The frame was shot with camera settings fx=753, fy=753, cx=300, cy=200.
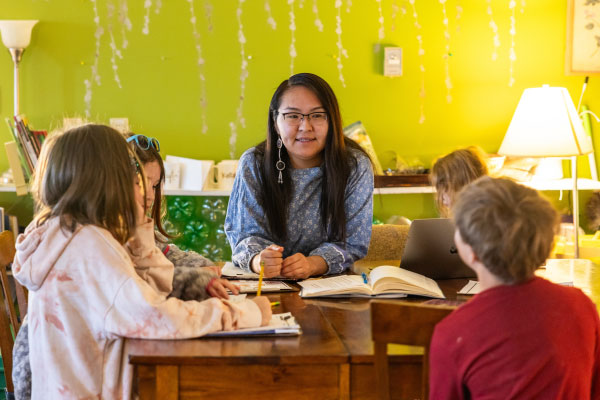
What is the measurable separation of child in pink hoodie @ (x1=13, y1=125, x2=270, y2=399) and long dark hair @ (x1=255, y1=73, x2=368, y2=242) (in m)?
0.86

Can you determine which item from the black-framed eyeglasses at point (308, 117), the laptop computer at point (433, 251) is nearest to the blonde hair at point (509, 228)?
the laptop computer at point (433, 251)

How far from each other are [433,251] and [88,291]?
99 centimetres

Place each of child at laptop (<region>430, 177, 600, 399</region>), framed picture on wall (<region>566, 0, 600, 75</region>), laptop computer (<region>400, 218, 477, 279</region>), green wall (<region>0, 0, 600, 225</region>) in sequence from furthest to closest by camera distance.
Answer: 1. framed picture on wall (<region>566, 0, 600, 75</region>)
2. green wall (<region>0, 0, 600, 225</region>)
3. laptop computer (<region>400, 218, 477, 279</region>)
4. child at laptop (<region>430, 177, 600, 399</region>)

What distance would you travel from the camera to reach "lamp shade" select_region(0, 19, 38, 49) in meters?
3.74

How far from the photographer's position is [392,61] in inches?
160

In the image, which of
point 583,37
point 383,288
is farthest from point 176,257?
point 583,37

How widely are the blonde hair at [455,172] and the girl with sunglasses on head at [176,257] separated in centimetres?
80

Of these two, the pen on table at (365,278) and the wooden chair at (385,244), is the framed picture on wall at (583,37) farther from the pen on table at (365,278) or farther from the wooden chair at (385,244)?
the pen on table at (365,278)

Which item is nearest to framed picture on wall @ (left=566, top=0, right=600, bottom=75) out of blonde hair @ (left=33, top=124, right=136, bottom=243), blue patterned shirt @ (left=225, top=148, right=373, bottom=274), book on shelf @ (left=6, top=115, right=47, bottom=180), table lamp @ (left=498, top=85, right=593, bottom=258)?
table lamp @ (left=498, top=85, right=593, bottom=258)

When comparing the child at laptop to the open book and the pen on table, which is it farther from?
the pen on table

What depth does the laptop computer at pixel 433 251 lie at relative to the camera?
205cm

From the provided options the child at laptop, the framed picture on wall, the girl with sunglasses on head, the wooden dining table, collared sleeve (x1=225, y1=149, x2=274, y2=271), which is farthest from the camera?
the framed picture on wall

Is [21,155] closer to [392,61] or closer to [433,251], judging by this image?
[392,61]

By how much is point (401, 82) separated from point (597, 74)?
1.11 m
